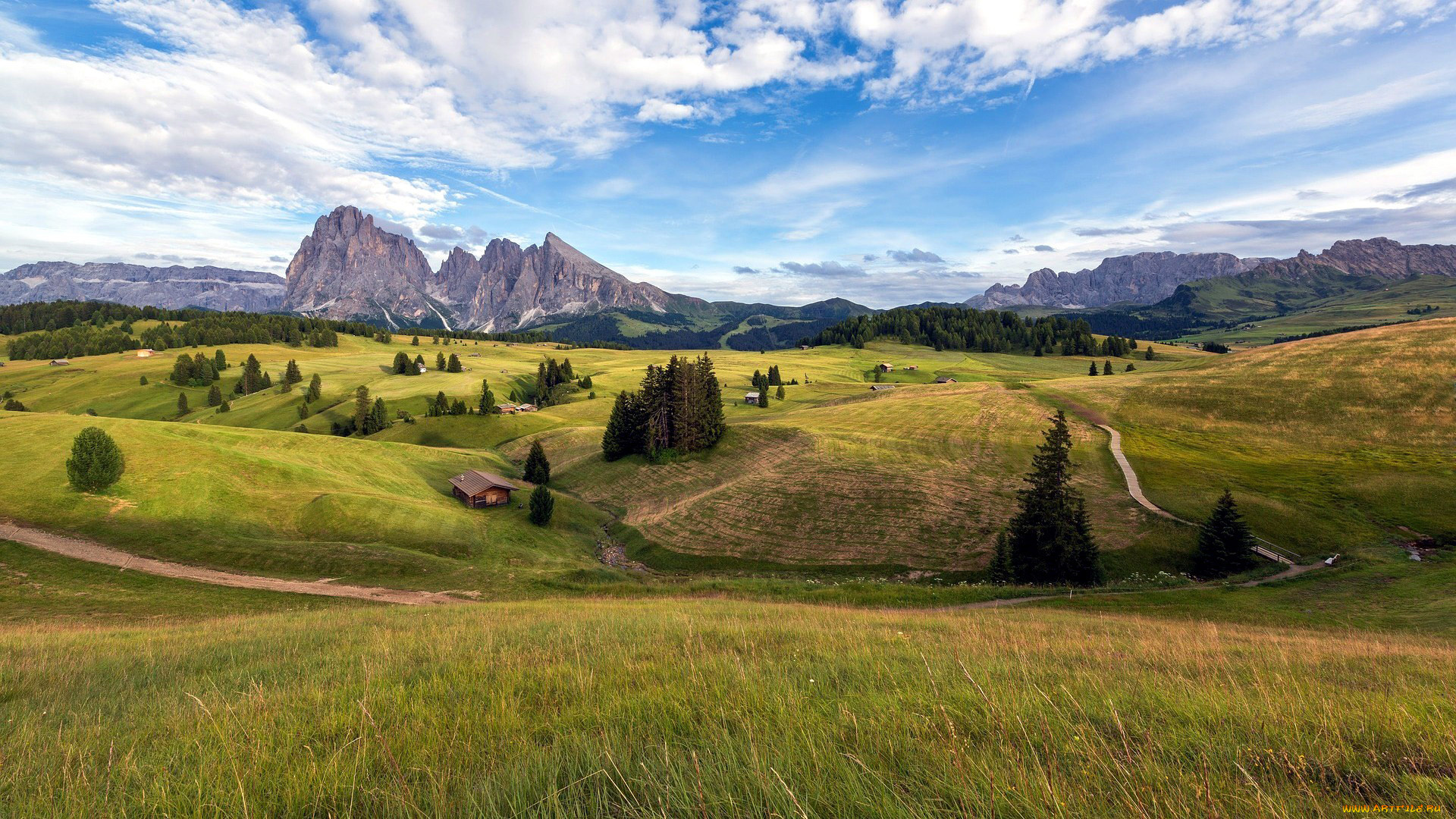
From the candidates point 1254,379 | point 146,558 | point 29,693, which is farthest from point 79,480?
point 1254,379

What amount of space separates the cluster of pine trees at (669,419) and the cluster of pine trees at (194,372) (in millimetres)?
130087

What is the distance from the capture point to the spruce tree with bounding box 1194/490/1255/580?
1253 inches

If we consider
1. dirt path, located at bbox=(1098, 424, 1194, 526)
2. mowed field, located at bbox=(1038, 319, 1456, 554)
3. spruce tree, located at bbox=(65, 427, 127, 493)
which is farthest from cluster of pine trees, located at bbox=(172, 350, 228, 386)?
mowed field, located at bbox=(1038, 319, 1456, 554)

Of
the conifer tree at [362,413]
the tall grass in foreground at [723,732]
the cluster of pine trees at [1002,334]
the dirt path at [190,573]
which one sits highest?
the cluster of pine trees at [1002,334]

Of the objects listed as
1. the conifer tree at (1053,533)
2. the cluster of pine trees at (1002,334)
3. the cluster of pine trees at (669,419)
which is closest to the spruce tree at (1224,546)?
the conifer tree at (1053,533)

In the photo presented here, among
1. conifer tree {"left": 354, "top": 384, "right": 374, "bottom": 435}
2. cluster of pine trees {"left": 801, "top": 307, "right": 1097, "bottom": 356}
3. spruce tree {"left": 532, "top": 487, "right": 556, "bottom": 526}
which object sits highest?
cluster of pine trees {"left": 801, "top": 307, "right": 1097, "bottom": 356}

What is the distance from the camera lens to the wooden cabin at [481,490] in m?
53.9

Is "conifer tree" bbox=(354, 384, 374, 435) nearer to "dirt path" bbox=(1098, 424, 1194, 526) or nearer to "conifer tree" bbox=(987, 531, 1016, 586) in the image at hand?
"conifer tree" bbox=(987, 531, 1016, 586)

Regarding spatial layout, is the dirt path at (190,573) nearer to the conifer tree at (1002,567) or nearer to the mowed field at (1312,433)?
the conifer tree at (1002,567)

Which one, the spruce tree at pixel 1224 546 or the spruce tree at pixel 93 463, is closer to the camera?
the spruce tree at pixel 1224 546

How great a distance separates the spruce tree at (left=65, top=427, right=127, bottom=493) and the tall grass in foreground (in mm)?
43943

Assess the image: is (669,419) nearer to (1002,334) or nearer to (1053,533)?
(1053,533)

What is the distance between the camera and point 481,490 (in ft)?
176

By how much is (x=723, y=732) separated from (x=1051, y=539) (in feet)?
114
